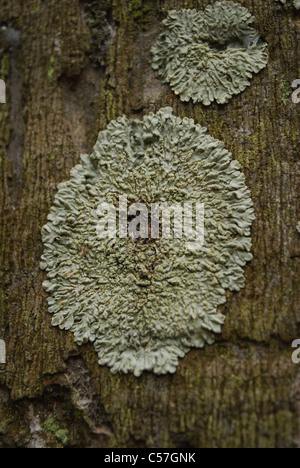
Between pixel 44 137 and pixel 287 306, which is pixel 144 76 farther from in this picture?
pixel 287 306
